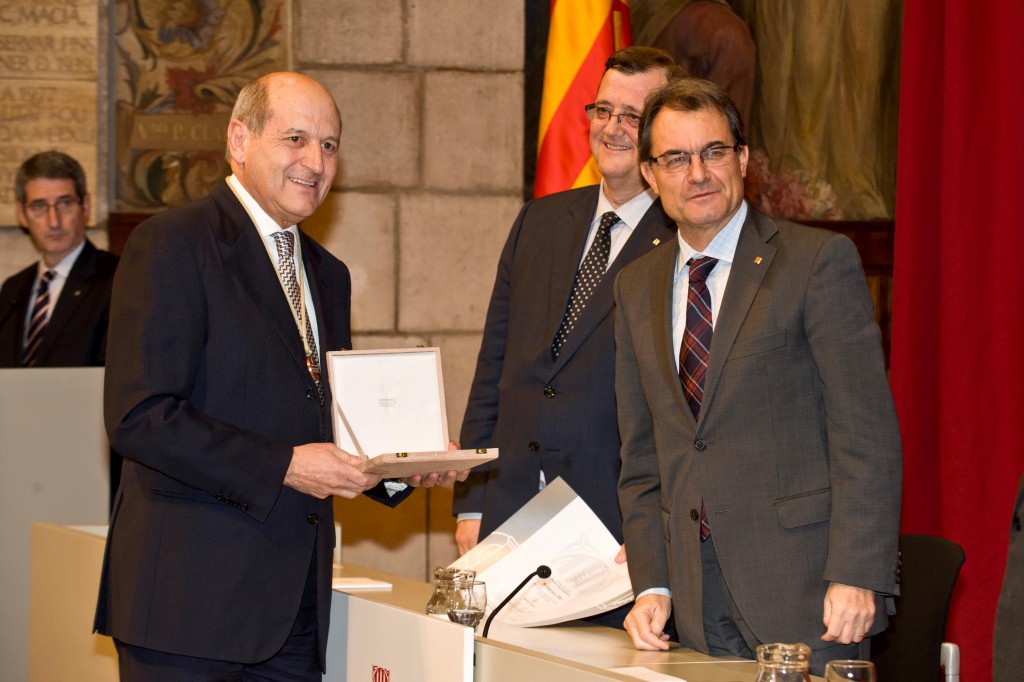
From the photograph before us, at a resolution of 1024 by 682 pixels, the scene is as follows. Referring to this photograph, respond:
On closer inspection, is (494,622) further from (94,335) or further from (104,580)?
(94,335)

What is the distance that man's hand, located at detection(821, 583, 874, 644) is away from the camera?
224cm

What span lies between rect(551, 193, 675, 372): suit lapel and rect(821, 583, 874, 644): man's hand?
1.07 m

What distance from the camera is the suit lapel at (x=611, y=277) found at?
3117mm

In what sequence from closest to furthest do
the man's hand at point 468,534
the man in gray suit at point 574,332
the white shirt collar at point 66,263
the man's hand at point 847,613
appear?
the man's hand at point 847,613 < the man in gray suit at point 574,332 < the man's hand at point 468,534 < the white shirt collar at point 66,263

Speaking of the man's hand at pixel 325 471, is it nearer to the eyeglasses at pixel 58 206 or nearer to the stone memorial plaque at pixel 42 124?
the eyeglasses at pixel 58 206

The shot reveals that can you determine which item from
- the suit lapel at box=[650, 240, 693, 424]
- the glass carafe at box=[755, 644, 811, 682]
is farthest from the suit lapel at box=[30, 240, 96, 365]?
the glass carafe at box=[755, 644, 811, 682]

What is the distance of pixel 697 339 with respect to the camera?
2488mm

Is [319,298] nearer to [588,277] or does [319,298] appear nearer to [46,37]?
[588,277]

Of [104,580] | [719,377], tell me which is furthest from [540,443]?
[104,580]

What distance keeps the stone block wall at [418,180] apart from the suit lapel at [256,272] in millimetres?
2576

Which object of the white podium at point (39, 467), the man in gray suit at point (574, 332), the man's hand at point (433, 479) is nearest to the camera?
the man's hand at point (433, 479)

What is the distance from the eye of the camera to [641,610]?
2451 mm

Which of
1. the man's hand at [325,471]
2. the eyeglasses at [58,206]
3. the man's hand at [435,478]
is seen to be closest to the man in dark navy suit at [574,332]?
the man's hand at [435,478]

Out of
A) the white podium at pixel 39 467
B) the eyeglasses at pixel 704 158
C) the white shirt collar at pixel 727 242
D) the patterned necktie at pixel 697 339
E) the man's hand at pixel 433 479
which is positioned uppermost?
the eyeglasses at pixel 704 158
